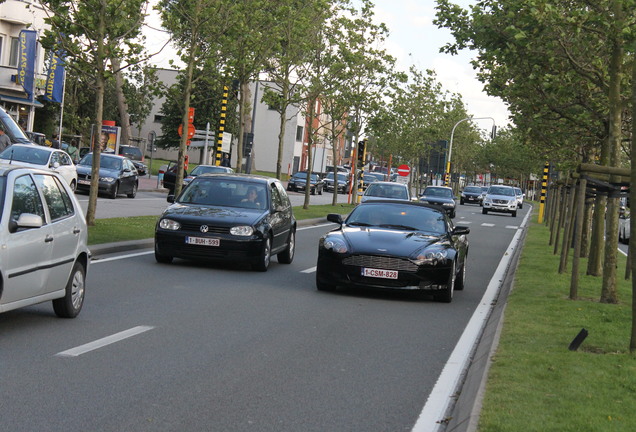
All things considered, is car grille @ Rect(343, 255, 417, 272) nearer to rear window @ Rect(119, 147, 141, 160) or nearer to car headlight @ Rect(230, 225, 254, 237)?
car headlight @ Rect(230, 225, 254, 237)

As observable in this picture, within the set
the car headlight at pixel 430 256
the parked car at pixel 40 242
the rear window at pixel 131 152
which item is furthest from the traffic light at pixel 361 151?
the parked car at pixel 40 242

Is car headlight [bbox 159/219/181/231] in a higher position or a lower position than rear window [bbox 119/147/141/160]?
lower

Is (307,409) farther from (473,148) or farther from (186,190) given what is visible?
(473,148)

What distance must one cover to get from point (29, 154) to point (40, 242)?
74.0ft

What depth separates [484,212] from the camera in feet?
202

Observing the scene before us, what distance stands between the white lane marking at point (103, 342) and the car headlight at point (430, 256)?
501cm

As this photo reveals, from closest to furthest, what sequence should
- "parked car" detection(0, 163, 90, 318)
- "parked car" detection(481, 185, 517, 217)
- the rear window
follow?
"parked car" detection(0, 163, 90, 318), "parked car" detection(481, 185, 517, 217), the rear window

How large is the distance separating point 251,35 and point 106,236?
11.5m

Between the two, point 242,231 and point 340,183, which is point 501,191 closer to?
point 340,183

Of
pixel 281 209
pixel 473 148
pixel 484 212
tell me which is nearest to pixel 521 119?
pixel 281 209

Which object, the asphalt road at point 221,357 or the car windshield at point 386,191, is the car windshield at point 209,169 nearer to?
the car windshield at point 386,191

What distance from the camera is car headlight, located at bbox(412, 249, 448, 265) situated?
13883mm

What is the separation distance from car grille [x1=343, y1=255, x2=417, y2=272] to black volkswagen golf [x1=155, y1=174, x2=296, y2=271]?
271 cm

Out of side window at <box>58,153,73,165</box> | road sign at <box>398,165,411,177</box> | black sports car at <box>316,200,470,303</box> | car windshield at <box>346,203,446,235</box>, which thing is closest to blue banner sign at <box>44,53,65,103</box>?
side window at <box>58,153,73,165</box>
